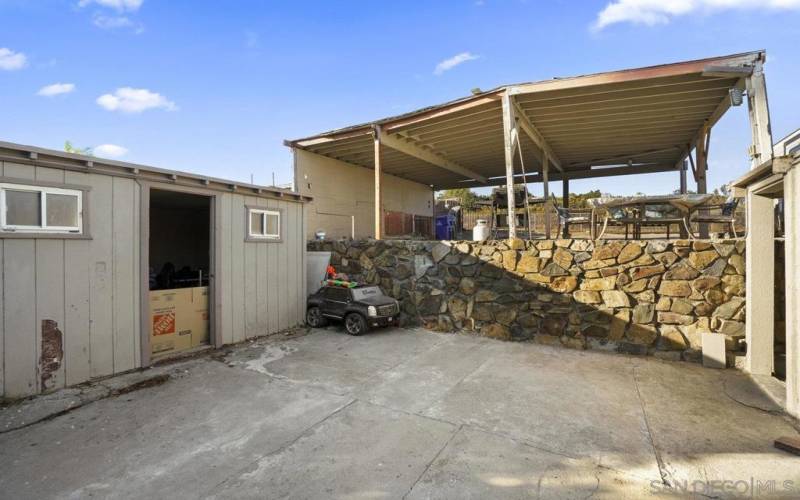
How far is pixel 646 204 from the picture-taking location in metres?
5.47

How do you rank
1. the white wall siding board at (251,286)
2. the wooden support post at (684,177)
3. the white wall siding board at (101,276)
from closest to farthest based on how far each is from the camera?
the white wall siding board at (101,276) < the white wall siding board at (251,286) < the wooden support post at (684,177)

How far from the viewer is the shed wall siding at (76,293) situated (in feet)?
11.6

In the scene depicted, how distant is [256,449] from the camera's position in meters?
2.74

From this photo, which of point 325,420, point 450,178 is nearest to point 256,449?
point 325,420

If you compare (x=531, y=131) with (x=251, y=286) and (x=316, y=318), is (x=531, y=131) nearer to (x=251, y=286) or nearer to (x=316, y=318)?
(x=316, y=318)

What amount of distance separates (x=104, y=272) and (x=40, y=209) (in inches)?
35.8

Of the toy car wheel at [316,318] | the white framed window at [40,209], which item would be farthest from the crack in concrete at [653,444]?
the white framed window at [40,209]

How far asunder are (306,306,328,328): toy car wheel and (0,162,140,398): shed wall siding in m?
2.99

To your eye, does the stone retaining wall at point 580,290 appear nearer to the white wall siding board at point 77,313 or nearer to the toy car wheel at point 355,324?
the toy car wheel at point 355,324

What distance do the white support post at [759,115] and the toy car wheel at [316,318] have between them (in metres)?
7.54

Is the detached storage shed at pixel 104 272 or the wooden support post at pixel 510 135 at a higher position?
the wooden support post at pixel 510 135

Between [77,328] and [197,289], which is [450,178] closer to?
[197,289]

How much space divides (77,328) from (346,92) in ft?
24.3

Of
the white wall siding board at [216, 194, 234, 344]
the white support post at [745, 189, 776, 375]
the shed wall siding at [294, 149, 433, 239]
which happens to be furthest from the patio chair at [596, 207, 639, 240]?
the shed wall siding at [294, 149, 433, 239]
